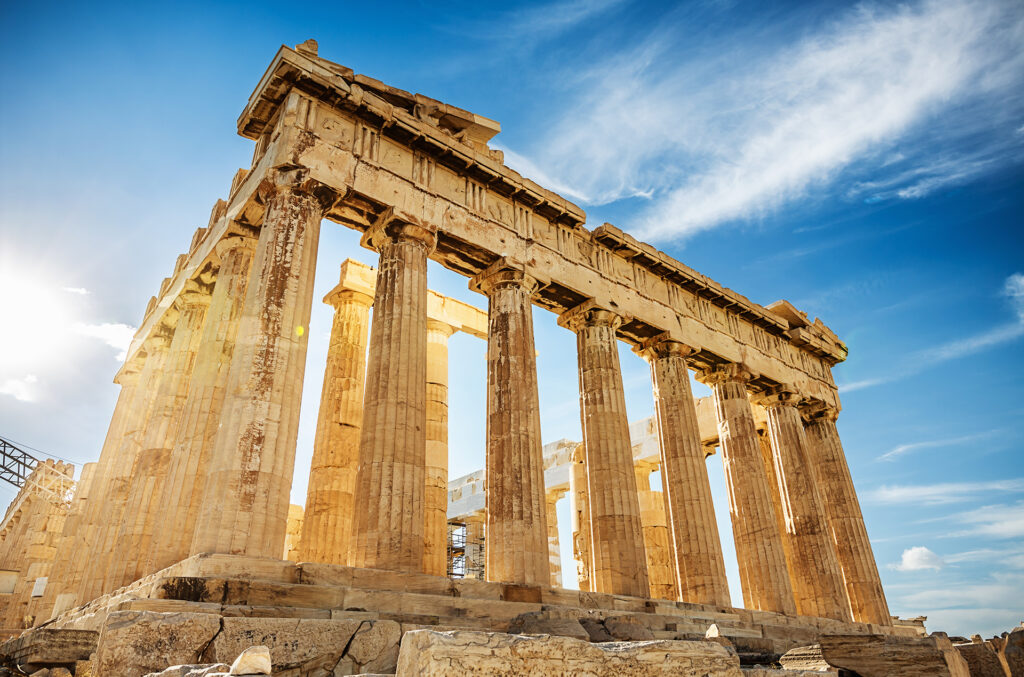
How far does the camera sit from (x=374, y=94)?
16109 mm

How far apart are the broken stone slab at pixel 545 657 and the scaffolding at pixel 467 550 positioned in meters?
25.8

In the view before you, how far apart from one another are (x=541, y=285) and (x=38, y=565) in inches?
1112

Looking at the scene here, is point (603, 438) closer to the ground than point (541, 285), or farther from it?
closer to the ground

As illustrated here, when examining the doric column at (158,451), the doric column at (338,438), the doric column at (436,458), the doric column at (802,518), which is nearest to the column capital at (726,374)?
the doric column at (802,518)

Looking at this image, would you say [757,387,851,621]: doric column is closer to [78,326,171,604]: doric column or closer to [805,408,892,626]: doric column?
[805,408,892,626]: doric column

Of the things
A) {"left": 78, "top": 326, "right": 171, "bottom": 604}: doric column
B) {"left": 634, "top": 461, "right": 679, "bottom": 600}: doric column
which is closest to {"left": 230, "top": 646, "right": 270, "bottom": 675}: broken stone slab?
{"left": 78, "top": 326, "right": 171, "bottom": 604}: doric column

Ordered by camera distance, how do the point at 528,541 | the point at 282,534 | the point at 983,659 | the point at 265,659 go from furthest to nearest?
the point at 528,541 → the point at 983,659 → the point at 282,534 → the point at 265,659

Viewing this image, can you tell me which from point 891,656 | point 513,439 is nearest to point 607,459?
point 513,439

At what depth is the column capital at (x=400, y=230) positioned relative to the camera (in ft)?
49.9

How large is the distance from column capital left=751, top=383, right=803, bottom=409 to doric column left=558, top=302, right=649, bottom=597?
8.45 metres

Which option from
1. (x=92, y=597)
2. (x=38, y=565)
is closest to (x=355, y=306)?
(x=92, y=597)

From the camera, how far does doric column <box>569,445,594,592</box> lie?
2545 centimetres

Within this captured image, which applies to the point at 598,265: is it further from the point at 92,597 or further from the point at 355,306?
the point at 92,597

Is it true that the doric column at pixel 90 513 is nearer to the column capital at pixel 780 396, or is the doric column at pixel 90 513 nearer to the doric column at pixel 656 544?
the doric column at pixel 656 544
